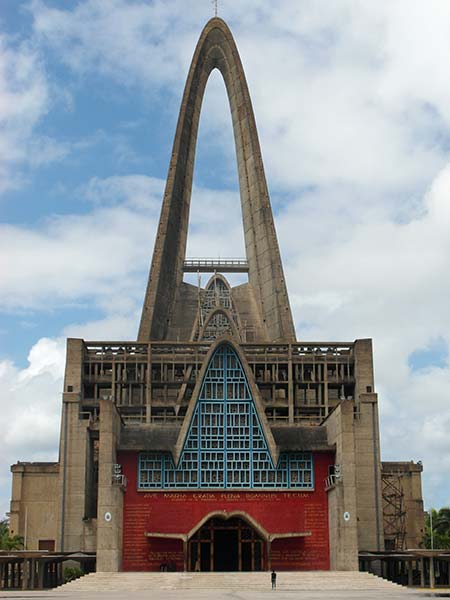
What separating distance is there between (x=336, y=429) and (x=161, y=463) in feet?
33.3

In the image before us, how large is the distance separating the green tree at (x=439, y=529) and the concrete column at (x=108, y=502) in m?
28.6

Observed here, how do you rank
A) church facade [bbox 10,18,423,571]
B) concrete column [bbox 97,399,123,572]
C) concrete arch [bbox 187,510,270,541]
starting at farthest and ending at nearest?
1. church facade [bbox 10,18,423,571]
2. concrete arch [bbox 187,510,270,541]
3. concrete column [bbox 97,399,123,572]

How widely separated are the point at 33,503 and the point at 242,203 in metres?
36.1

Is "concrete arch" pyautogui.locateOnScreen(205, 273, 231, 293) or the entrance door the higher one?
"concrete arch" pyautogui.locateOnScreen(205, 273, 231, 293)

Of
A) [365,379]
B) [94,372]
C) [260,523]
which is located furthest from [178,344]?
[260,523]

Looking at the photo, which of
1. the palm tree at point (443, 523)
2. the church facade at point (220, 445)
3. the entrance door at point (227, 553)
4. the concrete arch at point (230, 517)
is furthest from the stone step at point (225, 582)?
the palm tree at point (443, 523)

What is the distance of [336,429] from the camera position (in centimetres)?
5081

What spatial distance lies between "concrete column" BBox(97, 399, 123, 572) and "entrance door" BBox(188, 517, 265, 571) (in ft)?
15.2

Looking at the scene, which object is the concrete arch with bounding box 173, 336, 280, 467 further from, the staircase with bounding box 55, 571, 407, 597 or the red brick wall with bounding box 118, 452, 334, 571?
the staircase with bounding box 55, 571, 407, 597

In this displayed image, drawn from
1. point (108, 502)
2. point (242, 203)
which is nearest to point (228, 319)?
point (242, 203)

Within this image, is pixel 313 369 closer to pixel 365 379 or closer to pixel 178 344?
pixel 365 379

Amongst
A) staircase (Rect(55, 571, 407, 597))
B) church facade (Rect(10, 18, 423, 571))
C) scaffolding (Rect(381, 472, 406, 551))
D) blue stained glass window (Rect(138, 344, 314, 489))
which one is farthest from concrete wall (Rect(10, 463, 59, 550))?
scaffolding (Rect(381, 472, 406, 551))

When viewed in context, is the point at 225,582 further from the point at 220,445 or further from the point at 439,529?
the point at 439,529

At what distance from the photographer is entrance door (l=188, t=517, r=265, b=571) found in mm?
51312
